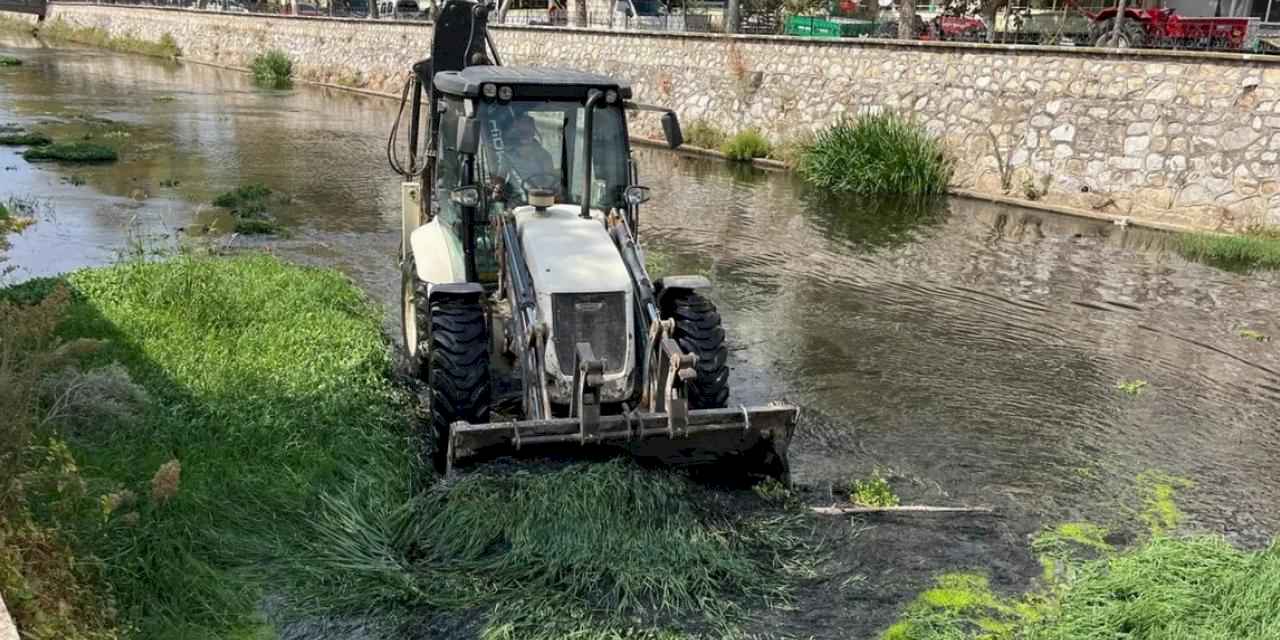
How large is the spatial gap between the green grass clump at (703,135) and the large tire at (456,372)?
56.1 feet

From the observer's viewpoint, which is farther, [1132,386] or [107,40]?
[107,40]

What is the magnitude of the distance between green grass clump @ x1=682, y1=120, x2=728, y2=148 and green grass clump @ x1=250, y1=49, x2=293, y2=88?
706 inches

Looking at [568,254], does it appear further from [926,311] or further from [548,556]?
[926,311]

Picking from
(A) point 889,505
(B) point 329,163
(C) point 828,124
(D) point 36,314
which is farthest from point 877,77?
(D) point 36,314

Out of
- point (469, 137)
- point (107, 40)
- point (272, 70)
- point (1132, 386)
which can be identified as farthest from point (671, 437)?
point (107, 40)

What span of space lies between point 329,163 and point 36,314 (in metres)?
14.9

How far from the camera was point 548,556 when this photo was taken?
17.7ft

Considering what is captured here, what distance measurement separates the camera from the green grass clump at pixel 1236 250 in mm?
13859

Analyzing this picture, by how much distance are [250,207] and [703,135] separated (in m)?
11.6

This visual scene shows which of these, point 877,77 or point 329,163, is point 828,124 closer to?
point 877,77

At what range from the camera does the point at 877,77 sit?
20.2 metres

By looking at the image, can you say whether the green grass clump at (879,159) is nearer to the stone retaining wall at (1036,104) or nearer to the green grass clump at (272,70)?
the stone retaining wall at (1036,104)

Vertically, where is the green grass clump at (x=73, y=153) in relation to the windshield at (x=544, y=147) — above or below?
below

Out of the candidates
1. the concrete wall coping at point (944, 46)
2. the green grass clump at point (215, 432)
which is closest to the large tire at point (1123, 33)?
the concrete wall coping at point (944, 46)
